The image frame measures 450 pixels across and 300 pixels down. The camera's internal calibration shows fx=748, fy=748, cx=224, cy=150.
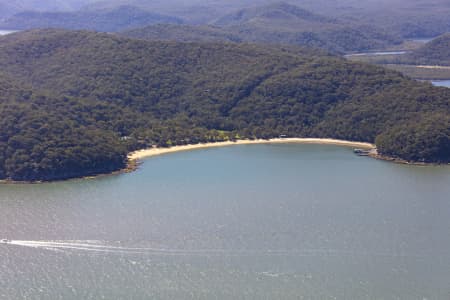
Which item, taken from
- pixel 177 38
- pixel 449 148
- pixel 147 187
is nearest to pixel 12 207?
pixel 147 187

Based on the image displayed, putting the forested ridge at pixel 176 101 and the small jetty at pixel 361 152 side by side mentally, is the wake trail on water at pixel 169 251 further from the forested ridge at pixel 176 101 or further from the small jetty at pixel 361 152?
the small jetty at pixel 361 152

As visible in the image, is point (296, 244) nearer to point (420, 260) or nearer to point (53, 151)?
point (420, 260)

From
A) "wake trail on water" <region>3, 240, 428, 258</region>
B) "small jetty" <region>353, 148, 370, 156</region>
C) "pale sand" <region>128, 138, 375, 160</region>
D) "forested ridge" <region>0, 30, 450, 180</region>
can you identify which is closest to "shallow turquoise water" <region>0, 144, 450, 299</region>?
"wake trail on water" <region>3, 240, 428, 258</region>

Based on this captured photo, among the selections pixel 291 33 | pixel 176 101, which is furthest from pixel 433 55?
pixel 176 101

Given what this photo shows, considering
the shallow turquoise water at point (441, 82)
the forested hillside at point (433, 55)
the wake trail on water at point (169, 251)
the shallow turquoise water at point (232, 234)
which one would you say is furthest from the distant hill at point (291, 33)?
the wake trail on water at point (169, 251)

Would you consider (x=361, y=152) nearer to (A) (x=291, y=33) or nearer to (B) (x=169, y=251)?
(B) (x=169, y=251)
